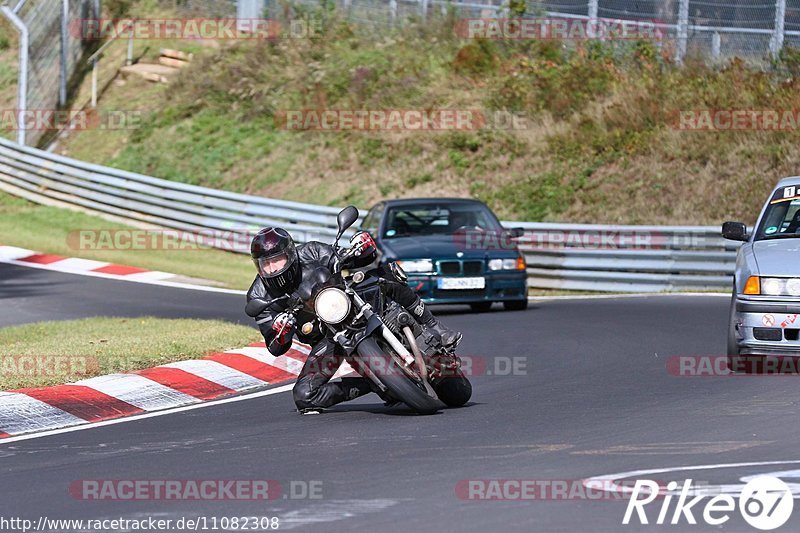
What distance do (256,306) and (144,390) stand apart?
207 cm

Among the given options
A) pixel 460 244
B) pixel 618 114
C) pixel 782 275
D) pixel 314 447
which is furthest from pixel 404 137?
pixel 314 447

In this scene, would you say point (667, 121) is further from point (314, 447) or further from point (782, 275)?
point (314, 447)

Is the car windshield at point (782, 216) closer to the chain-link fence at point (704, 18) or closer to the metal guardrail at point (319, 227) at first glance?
the metal guardrail at point (319, 227)

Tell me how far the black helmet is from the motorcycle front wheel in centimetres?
66

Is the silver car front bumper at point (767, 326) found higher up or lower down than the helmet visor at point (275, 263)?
lower down

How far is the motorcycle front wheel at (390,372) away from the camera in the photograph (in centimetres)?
850

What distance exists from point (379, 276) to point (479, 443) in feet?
5.87
